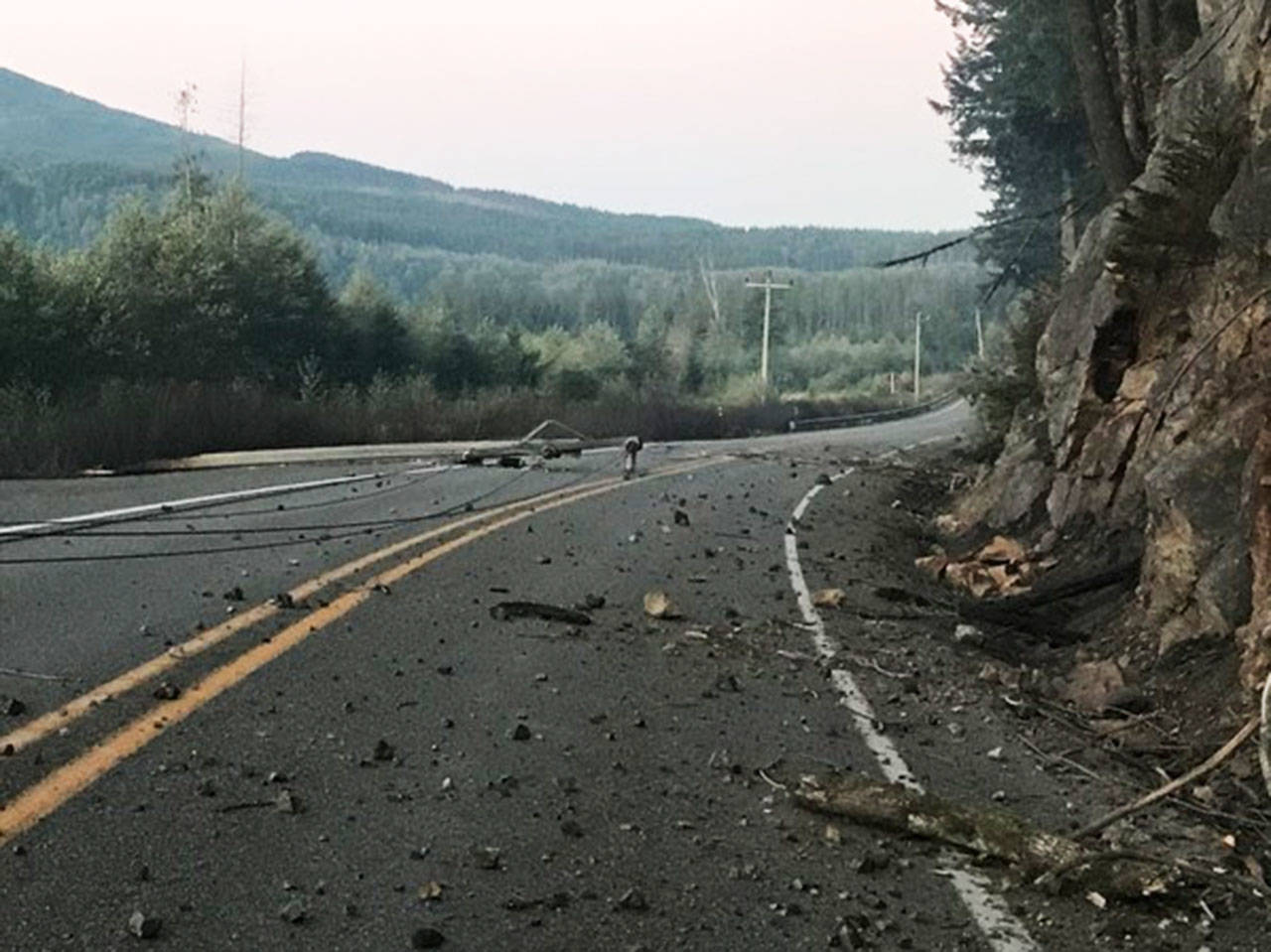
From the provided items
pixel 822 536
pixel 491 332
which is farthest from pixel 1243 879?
pixel 491 332

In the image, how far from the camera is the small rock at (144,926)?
389 cm

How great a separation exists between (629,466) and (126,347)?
79.5ft

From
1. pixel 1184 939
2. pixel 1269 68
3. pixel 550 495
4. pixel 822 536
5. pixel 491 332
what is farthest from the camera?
pixel 491 332

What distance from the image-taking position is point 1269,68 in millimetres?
10953

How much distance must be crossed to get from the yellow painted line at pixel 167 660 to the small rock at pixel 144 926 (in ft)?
5.41

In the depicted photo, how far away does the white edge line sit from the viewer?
450 centimetres

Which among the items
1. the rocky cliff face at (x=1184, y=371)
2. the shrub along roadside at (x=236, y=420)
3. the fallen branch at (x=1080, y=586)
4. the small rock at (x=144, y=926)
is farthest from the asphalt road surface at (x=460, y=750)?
the shrub along roadside at (x=236, y=420)

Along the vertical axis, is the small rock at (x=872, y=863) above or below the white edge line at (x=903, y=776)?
above

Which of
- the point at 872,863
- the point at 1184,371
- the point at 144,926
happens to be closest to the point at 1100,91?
the point at 1184,371

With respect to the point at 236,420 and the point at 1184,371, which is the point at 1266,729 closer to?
the point at 1184,371

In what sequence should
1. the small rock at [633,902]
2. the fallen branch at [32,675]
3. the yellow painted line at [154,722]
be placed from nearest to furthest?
the small rock at [633,902], the yellow painted line at [154,722], the fallen branch at [32,675]

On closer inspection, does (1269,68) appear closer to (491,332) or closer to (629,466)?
(629,466)

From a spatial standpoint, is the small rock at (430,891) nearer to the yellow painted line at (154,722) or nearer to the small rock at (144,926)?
the small rock at (144,926)

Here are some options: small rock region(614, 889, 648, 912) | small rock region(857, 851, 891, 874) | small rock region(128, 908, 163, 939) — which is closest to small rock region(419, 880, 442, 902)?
small rock region(614, 889, 648, 912)
